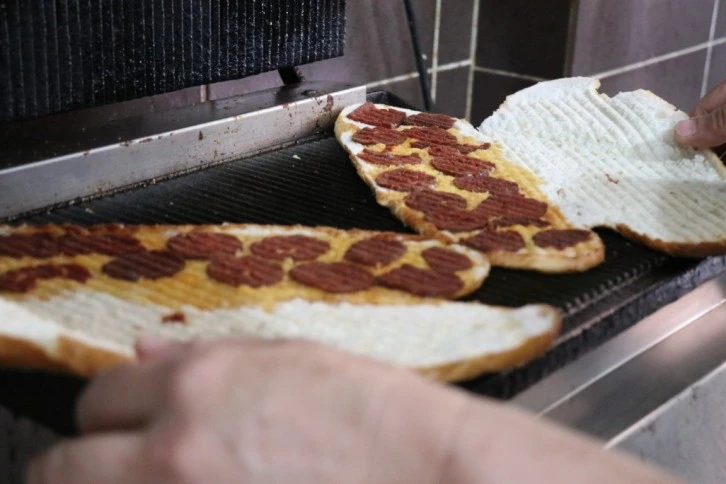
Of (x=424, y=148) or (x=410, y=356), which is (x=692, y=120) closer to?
(x=424, y=148)

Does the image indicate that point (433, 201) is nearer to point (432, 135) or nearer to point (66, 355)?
point (432, 135)

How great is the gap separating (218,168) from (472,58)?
1836mm

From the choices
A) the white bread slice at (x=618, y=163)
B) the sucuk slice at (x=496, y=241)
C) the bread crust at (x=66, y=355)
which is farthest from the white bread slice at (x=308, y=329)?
the white bread slice at (x=618, y=163)

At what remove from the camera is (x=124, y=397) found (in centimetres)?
85

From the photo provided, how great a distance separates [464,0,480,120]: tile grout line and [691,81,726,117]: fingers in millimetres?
1489

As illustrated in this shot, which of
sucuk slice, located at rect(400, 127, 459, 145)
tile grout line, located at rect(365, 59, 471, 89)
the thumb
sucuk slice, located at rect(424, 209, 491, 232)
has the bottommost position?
tile grout line, located at rect(365, 59, 471, 89)

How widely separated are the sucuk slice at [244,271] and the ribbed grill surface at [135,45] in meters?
0.49

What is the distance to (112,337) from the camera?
1153 mm

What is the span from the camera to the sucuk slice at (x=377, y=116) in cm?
211

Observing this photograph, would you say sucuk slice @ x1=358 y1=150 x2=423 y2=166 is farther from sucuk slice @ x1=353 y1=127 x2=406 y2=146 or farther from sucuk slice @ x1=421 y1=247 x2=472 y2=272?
sucuk slice @ x1=421 y1=247 x2=472 y2=272

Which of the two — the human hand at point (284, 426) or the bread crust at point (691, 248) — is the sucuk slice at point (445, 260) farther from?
the human hand at point (284, 426)

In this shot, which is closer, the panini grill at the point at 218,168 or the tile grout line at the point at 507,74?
the panini grill at the point at 218,168

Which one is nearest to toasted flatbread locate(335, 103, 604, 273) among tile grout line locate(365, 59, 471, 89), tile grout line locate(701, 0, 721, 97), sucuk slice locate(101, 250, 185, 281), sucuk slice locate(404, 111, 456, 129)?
sucuk slice locate(404, 111, 456, 129)

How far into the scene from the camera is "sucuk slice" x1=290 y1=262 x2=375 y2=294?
4.37 feet
